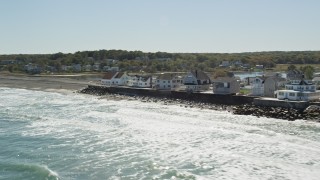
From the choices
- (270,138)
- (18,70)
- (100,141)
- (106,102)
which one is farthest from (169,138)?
(18,70)

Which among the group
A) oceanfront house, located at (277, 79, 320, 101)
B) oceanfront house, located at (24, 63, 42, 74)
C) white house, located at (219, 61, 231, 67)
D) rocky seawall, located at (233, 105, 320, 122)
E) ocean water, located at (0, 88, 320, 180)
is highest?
white house, located at (219, 61, 231, 67)

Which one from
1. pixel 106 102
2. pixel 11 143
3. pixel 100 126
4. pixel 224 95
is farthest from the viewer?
pixel 106 102

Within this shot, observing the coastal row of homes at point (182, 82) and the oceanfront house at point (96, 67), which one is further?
the oceanfront house at point (96, 67)

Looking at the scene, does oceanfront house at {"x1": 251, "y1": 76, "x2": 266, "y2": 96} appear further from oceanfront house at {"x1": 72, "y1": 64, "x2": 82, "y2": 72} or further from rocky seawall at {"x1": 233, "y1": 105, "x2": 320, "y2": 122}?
oceanfront house at {"x1": 72, "y1": 64, "x2": 82, "y2": 72}

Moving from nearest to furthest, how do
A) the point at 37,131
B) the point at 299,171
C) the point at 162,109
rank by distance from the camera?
the point at 299,171, the point at 37,131, the point at 162,109

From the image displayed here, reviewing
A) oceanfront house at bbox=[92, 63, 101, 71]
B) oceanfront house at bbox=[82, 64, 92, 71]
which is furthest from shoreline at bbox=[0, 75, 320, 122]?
oceanfront house at bbox=[82, 64, 92, 71]

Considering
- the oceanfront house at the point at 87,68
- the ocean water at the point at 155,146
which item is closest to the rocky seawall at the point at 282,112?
the ocean water at the point at 155,146

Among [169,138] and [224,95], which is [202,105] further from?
[169,138]

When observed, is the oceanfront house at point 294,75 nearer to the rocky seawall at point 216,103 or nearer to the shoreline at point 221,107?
the rocky seawall at point 216,103
